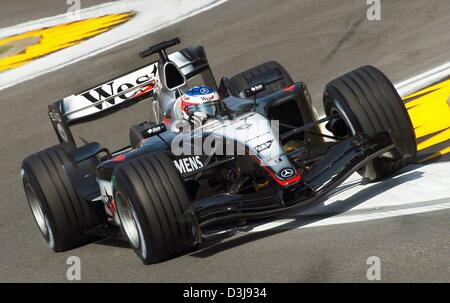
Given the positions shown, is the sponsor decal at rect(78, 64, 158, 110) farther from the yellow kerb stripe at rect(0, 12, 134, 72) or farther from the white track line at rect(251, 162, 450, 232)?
the yellow kerb stripe at rect(0, 12, 134, 72)

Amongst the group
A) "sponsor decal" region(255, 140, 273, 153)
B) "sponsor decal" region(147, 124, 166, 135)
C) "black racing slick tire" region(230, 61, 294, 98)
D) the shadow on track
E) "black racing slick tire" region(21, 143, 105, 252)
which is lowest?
the shadow on track

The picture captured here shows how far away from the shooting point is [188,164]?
882cm

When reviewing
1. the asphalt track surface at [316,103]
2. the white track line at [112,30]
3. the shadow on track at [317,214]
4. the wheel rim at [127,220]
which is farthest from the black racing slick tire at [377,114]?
the white track line at [112,30]

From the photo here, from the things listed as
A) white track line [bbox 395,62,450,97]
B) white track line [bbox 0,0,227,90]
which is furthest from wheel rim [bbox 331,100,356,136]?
white track line [bbox 0,0,227,90]

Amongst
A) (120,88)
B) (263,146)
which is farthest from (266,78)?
(263,146)

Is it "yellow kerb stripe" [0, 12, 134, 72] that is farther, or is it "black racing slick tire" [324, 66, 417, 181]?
"yellow kerb stripe" [0, 12, 134, 72]

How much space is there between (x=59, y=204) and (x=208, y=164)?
1.46 m

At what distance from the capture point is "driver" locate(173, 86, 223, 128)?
9.12 m

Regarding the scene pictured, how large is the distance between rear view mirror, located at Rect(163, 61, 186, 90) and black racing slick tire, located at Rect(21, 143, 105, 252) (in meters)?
1.23

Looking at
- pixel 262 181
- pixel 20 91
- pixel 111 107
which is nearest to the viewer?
pixel 262 181

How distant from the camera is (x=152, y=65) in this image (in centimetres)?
1067
